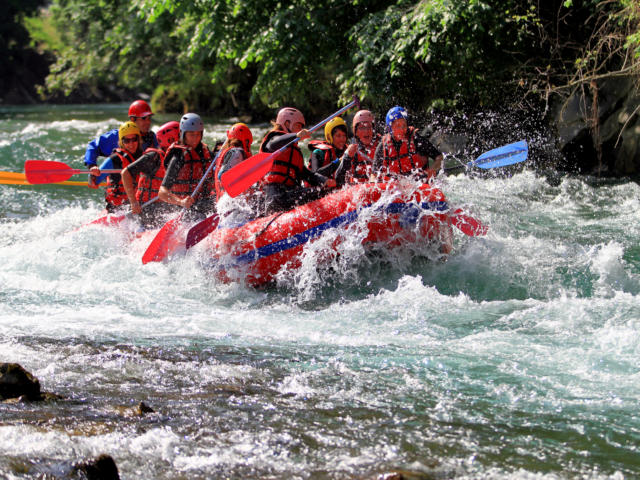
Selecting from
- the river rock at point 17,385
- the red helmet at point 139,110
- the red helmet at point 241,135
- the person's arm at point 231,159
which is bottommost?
the river rock at point 17,385

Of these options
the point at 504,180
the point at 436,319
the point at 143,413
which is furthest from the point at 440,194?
the point at 504,180

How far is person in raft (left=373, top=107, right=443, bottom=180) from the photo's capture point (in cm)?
722

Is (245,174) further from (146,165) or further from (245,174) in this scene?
(146,165)

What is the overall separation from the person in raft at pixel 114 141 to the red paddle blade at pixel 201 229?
2064mm

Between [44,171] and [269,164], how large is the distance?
3528 mm

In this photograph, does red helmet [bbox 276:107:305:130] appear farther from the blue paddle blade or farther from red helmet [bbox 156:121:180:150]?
the blue paddle blade

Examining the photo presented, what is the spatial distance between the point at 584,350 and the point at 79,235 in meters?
5.42

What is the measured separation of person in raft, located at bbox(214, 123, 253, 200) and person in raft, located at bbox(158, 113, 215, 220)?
384 millimetres

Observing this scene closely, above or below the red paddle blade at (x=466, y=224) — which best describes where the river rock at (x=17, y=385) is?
below

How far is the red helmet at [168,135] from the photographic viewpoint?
7790 millimetres

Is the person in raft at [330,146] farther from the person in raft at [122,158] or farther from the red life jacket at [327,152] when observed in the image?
the person in raft at [122,158]

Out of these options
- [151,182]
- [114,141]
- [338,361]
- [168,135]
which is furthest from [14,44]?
[338,361]

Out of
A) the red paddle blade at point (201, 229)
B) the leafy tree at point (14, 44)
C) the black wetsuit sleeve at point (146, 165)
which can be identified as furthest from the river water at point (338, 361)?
the leafy tree at point (14, 44)

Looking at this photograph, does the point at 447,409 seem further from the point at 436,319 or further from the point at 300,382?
the point at 436,319
